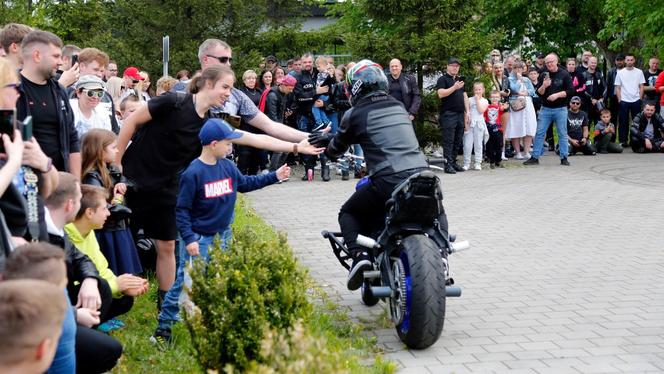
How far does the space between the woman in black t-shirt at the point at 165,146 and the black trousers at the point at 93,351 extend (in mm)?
2131

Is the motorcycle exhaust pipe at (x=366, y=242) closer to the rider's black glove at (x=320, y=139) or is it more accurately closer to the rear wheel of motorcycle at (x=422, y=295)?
the rear wheel of motorcycle at (x=422, y=295)

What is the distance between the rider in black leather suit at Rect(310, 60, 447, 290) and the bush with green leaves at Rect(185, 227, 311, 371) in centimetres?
155

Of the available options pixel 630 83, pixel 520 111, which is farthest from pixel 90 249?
pixel 630 83

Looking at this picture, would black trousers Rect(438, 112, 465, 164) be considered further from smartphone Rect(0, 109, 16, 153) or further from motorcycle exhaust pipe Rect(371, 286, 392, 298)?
smartphone Rect(0, 109, 16, 153)

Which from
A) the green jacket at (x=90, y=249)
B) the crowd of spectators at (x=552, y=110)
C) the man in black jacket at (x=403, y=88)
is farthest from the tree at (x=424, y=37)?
the green jacket at (x=90, y=249)

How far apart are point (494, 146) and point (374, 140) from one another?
38.6 ft

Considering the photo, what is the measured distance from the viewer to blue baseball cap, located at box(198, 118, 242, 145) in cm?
632

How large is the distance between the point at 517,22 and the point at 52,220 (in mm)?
25804

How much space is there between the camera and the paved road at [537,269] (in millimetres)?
6117

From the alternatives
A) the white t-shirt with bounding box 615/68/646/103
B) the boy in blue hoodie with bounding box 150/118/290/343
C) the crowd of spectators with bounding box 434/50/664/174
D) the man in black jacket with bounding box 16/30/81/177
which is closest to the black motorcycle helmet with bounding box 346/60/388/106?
the boy in blue hoodie with bounding box 150/118/290/343

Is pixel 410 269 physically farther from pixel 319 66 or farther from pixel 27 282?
pixel 319 66

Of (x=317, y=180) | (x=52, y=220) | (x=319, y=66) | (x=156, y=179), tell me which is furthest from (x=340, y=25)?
(x=52, y=220)

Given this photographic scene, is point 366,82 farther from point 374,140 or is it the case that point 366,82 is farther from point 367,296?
point 367,296

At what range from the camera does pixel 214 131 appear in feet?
20.7
